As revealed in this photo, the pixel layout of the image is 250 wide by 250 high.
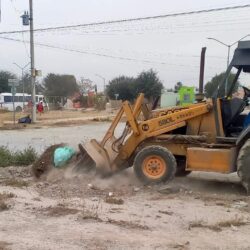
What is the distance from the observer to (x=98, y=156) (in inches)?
442

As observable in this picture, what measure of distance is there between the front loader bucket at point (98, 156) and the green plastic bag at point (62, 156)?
1.43 feet

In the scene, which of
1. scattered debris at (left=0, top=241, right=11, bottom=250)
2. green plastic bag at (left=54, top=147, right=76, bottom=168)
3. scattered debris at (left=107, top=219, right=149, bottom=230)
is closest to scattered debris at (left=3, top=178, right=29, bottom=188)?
green plastic bag at (left=54, top=147, right=76, bottom=168)

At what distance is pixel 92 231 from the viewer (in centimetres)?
685

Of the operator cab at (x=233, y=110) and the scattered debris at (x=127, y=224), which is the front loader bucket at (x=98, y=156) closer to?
the operator cab at (x=233, y=110)

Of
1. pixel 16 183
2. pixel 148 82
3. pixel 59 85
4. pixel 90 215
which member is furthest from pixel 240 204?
pixel 59 85

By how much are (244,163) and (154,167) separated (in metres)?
1.84

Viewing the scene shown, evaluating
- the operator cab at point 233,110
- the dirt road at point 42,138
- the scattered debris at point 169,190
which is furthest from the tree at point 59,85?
the scattered debris at point 169,190

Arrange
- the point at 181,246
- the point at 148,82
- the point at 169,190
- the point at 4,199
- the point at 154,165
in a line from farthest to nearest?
the point at 148,82
the point at 154,165
the point at 169,190
the point at 4,199
the point at 181,246

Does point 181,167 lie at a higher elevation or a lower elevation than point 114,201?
higher

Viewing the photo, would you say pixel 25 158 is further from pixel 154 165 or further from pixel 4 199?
pixel 4 199

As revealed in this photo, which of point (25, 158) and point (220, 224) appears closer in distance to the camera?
point (220, 224)

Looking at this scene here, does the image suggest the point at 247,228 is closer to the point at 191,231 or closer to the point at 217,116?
the point at 191,231

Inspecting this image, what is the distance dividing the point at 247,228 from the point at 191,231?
84cm

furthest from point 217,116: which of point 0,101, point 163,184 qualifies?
point 0,101
